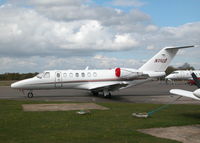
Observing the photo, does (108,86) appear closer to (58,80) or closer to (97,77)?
(97,77)

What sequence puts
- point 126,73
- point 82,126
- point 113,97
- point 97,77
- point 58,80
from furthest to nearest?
point 97,77
point 126,73
point 58,80
point 113,97
point 82,126

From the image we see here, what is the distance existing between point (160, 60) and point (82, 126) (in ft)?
50.4

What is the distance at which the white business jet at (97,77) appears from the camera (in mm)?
21906

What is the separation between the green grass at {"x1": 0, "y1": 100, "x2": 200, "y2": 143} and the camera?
7297 mm

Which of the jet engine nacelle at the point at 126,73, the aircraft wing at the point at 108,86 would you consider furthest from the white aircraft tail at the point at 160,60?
the aircraft wing at the point at 108,86

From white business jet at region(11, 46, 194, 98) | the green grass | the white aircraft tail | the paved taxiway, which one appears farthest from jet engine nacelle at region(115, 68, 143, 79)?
the green grass

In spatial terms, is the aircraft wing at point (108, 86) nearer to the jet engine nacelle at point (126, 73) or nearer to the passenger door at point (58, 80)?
the jet engine nacelle at point (126, 73)

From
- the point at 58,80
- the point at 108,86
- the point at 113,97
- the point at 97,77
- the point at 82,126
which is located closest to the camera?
the point at 82,126

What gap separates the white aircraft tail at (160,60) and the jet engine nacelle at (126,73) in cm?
143

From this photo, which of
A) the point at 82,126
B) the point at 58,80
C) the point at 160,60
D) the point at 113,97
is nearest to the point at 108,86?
the point at 113,97

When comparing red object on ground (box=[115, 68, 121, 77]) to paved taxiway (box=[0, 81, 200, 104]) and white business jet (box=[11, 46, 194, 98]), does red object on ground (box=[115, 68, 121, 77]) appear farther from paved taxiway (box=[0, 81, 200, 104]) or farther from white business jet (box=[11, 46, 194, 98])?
paved taxiway (box=[0, 81, 200, 104])

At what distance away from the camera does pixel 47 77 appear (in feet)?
72.4

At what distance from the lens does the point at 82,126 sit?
9.08m

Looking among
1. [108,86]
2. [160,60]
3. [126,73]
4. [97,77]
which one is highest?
[160,60]
